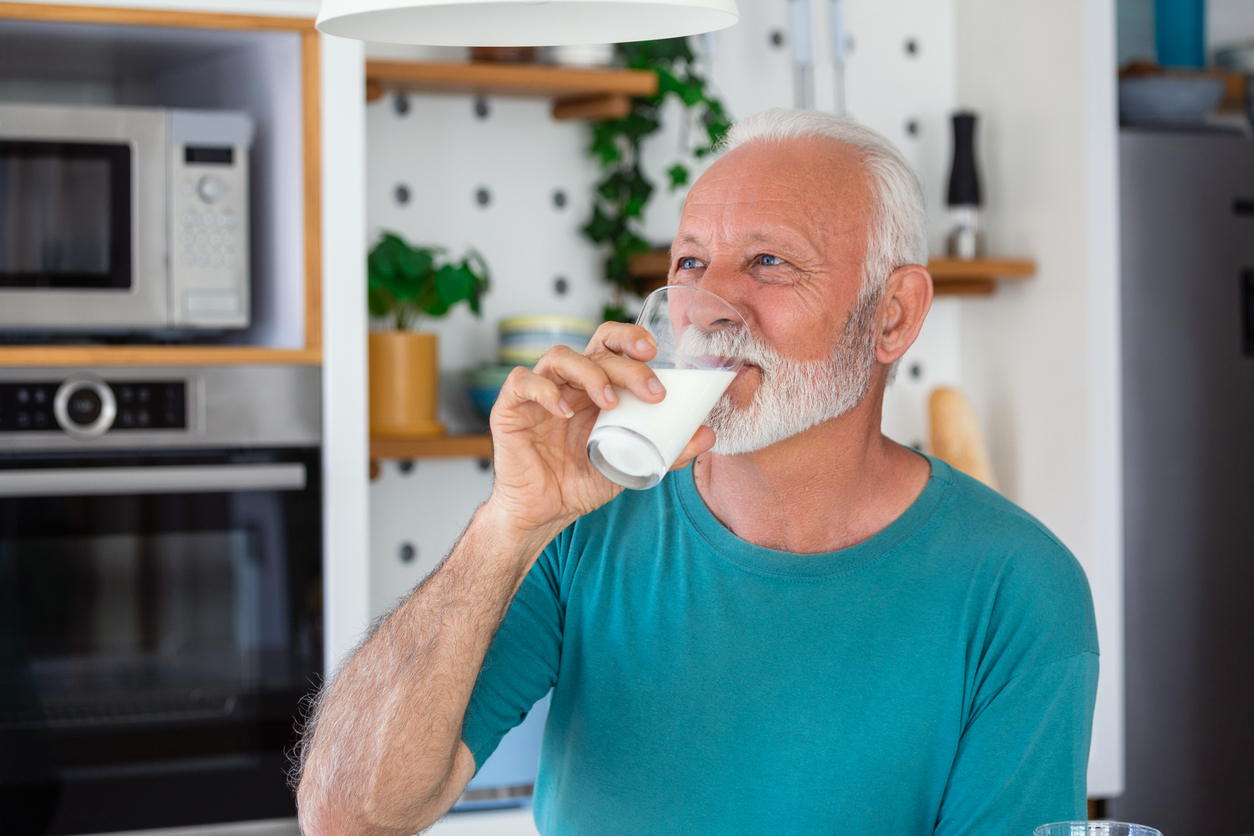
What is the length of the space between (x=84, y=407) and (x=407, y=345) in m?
0.50

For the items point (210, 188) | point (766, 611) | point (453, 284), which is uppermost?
point (210, 188)

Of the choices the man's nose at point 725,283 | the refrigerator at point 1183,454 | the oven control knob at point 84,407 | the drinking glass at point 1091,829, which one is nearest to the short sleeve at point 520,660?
the man's nose at point 725,283

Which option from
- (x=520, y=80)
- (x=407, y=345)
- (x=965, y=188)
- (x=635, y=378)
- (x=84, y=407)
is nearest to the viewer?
(x=635, y=378)

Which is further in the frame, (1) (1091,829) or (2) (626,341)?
(2) (626,341)

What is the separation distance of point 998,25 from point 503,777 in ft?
5.78

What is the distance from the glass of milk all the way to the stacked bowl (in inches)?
43.2

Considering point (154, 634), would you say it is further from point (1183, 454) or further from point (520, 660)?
point (1183, 454)

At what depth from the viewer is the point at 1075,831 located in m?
0.71

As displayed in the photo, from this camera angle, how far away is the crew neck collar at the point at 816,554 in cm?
116

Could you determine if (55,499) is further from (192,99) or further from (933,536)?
(933,536)

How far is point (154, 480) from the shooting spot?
1.69 m

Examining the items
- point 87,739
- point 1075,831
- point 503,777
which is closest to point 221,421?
point 87,739

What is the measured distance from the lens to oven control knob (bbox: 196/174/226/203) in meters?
1.72

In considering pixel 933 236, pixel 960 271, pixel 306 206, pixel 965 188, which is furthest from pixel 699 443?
pixel 933 236
